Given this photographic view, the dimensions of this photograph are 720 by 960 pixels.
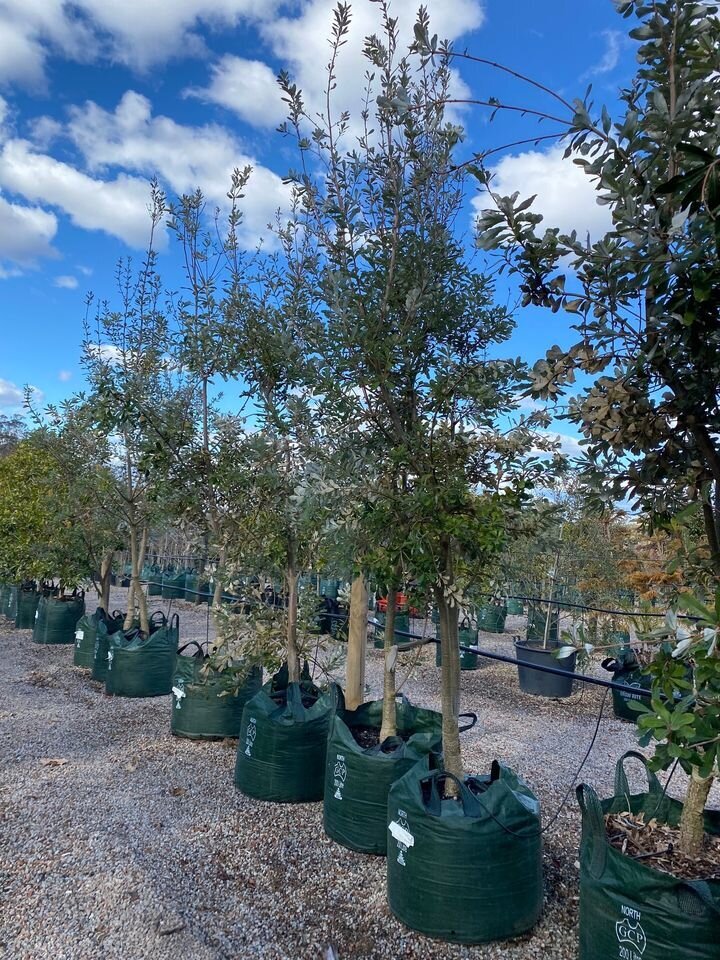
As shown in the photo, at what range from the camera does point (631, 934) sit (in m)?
A: 1.99

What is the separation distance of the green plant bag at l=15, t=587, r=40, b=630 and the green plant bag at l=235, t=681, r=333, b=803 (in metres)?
9.16

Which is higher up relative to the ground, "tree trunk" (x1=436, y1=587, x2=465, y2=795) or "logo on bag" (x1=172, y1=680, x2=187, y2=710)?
"tree trunk" (x1=436, y1=587, x2=465, y2=795)

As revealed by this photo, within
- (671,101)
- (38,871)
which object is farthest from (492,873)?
(671,101)

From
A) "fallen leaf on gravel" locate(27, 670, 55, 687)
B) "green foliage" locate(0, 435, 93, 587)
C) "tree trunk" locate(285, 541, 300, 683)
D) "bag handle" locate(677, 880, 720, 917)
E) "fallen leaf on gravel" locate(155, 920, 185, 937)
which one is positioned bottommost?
"fallen leaf on gravel" locate(155, 920, 185, 937)

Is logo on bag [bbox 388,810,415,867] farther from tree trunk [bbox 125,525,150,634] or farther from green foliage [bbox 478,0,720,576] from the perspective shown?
tree trunk [bbox 125,525,150,634]

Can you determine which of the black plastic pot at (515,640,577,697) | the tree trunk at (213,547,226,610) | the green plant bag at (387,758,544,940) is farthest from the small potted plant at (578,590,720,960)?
the black plastic pot at (515,640,577,697)

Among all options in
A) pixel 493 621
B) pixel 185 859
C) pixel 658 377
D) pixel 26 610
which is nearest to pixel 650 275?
pixel 658 377

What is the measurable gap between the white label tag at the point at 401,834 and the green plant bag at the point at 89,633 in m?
6.01

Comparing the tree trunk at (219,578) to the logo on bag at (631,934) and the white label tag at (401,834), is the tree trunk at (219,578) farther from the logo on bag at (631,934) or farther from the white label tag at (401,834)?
the logo on bag at (631,934)

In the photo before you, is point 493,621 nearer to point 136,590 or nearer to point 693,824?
point 136,590

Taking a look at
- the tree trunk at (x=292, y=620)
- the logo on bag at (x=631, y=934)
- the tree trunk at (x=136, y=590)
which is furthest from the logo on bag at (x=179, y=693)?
the logo on bag at (x=631, y=934)

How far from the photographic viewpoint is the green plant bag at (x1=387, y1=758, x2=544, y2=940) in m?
2.57

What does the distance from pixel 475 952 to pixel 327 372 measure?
2.41 metres

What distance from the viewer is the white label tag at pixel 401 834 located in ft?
8.74
